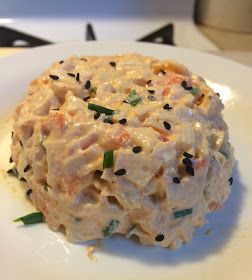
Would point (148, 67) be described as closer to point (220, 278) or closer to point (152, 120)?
point (152, 120)

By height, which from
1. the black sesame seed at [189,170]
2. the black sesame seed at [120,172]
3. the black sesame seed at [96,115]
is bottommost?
the black sesame seed at [189,170]

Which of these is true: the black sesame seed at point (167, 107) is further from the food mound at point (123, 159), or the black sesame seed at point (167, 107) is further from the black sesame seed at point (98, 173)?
the black sesame seed at point (98, 173)

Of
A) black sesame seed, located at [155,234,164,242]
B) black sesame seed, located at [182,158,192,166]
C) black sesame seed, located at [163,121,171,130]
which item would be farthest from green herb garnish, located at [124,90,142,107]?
black sesame seed, located at [155,234,164,242]

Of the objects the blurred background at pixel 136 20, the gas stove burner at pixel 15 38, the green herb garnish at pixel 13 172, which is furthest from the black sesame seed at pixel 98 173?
the blurred background at pixel 136 20

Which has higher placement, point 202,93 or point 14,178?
point 202,93

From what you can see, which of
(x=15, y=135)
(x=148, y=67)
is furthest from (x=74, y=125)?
(x=148, y=67)

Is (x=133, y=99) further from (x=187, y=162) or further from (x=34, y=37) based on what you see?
(x=34, y=37)

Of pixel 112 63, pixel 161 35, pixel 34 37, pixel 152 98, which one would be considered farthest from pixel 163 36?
pixel 152 98
